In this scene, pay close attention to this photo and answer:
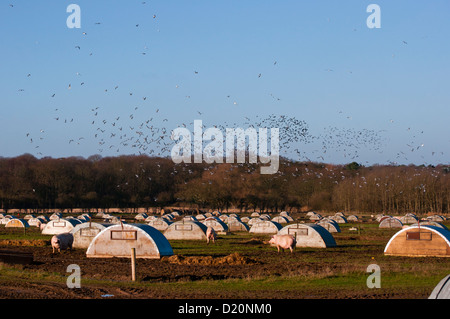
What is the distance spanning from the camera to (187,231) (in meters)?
50.3

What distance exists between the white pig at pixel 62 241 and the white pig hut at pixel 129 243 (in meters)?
3.87

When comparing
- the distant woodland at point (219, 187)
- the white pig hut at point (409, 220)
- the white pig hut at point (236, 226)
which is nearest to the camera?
the white pig hut at point (236, 226)

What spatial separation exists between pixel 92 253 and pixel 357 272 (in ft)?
49.5

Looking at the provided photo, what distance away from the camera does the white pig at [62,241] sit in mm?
36688

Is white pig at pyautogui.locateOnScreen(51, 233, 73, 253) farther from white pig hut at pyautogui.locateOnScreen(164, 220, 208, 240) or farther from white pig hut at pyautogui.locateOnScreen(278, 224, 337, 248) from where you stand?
white pig hut at pyautogui.locateOnScreen(278, 224, 337, 248)

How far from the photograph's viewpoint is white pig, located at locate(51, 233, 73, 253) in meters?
36.7

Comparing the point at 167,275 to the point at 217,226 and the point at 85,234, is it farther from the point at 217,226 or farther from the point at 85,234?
the point at 217,226

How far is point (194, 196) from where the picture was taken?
118688 millimetres

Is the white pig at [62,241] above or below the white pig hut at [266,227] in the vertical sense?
above

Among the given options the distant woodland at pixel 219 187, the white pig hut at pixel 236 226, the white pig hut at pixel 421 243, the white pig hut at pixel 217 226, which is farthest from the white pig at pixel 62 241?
the distant woodland at pixel 219 187

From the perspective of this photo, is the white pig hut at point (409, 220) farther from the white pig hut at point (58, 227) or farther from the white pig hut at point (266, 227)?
the white pig hut at point (58, 227)

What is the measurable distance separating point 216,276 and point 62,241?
53.9 feet

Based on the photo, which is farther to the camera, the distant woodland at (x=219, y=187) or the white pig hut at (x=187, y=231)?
the distant woodland at (x=219, y=187)
